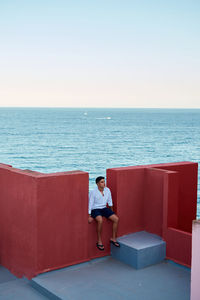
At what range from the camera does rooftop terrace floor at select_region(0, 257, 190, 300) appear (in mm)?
6672

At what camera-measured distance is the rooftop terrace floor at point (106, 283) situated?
21.9 ft

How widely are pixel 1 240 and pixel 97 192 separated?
7.24 ft

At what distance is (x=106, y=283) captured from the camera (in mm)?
7090

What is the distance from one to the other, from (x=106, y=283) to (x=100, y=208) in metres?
1.55

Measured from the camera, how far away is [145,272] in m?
7.58

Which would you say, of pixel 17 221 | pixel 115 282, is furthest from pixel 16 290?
pixel 115 282

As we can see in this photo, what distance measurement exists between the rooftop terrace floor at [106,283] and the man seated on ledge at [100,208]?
56cm

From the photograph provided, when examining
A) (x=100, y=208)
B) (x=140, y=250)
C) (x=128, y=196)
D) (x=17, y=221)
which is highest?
(x=128, y=196)

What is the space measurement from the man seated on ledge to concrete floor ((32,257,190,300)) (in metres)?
0.52

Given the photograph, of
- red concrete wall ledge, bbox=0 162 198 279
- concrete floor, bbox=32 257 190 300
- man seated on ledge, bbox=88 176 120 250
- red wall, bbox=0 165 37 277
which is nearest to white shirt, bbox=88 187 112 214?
man seated on ledge, bbox=88 176 120 250

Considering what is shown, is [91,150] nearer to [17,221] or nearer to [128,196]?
[128,196]

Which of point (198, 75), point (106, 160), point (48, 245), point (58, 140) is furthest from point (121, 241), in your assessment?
point (198, 75)

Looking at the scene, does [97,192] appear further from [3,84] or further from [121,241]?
[3,84]

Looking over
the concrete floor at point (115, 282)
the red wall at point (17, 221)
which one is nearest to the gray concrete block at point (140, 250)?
the concrete floor at point (115, 282)
